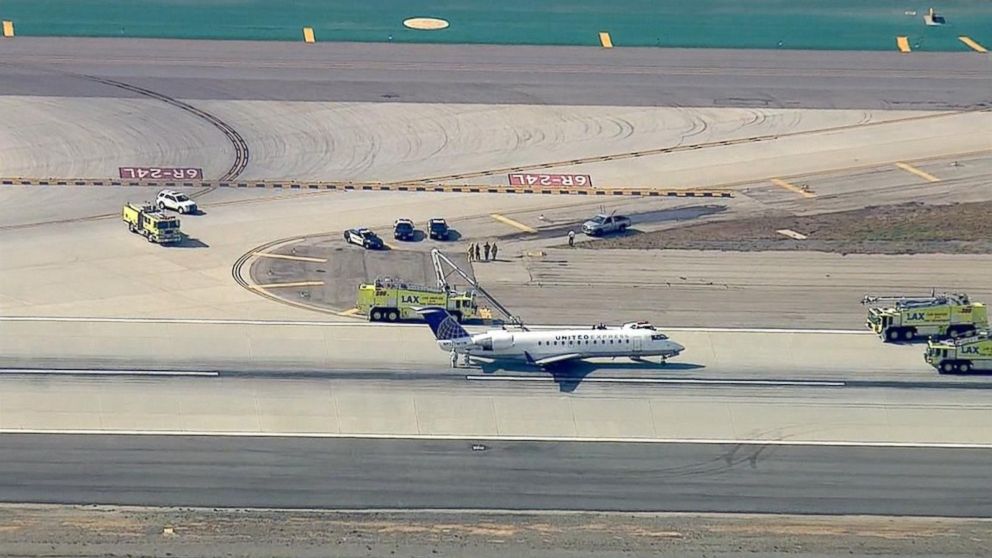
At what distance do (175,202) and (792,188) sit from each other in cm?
4756

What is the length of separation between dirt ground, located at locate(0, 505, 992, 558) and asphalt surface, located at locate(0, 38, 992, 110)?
79.1 m

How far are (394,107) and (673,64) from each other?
93.5 ft

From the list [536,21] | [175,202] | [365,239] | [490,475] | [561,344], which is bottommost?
[490,475]

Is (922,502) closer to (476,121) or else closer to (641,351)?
(641,351)

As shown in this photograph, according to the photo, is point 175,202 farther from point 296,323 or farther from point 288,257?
point 296,323

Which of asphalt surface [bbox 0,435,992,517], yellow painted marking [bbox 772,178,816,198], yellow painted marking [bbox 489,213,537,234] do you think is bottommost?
asphalt surface [bbox 0,435,992,517]

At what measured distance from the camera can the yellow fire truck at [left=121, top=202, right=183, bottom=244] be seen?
379 ft

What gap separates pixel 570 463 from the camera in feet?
266

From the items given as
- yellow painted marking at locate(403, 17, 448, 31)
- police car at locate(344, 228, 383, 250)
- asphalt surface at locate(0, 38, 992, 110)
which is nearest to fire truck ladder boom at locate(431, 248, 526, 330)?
police car at locate(344, 228, 383, 250)

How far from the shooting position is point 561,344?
302 ft

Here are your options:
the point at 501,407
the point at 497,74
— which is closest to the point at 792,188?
the point at 497,74

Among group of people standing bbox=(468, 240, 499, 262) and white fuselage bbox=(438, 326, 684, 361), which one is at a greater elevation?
group of people standing bbox=(468, 240, 499, 262)

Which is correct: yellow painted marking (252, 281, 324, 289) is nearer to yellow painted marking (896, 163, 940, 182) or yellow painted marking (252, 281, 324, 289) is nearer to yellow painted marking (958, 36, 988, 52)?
yellow painted marking (896, 163, 940, 182)

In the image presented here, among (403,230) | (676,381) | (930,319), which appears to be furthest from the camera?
(403,230)
